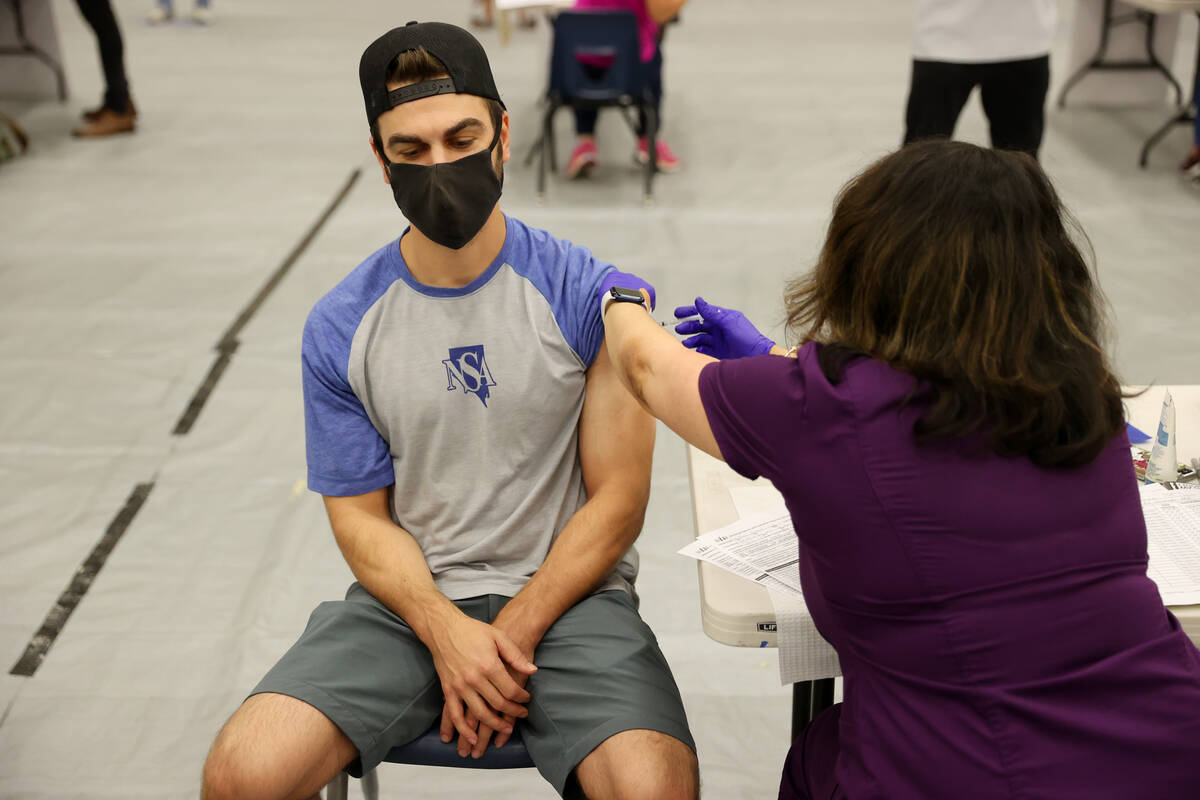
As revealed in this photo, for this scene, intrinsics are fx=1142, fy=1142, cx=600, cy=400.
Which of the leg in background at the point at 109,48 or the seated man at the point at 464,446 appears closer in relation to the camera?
the seated man at the point at 464,446

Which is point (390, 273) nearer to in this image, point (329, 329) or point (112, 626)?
point (329, 329)

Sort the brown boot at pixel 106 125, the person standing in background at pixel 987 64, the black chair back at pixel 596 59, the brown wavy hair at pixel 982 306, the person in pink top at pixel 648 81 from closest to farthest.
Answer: the brown wavy hair at pixel 982 306, the person standing in background at pixel 987 64, the black chair back at pixel 596 59, the person in pink top at pixel 648 81, the brown boot at pixel 106 125

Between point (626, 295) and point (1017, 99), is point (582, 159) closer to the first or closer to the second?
point (1017, 99)

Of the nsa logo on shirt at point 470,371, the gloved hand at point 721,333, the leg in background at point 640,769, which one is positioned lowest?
the leg in background at point 640,769

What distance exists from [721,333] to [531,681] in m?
0.50

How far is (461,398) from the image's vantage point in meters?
1.49

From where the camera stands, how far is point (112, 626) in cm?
225

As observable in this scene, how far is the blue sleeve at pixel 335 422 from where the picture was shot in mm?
1472

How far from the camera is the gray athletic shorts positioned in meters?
1.32

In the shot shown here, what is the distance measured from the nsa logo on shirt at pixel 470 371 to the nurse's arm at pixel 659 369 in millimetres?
200

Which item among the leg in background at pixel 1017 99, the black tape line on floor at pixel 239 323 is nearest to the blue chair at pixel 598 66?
the black tape line on floor at pixel 239 323

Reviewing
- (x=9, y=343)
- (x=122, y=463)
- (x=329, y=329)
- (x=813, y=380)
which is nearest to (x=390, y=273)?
(x=329, y=329)

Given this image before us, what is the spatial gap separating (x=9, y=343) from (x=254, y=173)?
171cm

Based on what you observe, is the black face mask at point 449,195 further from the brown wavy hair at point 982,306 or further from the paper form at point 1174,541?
the paper form at point 1174,541
